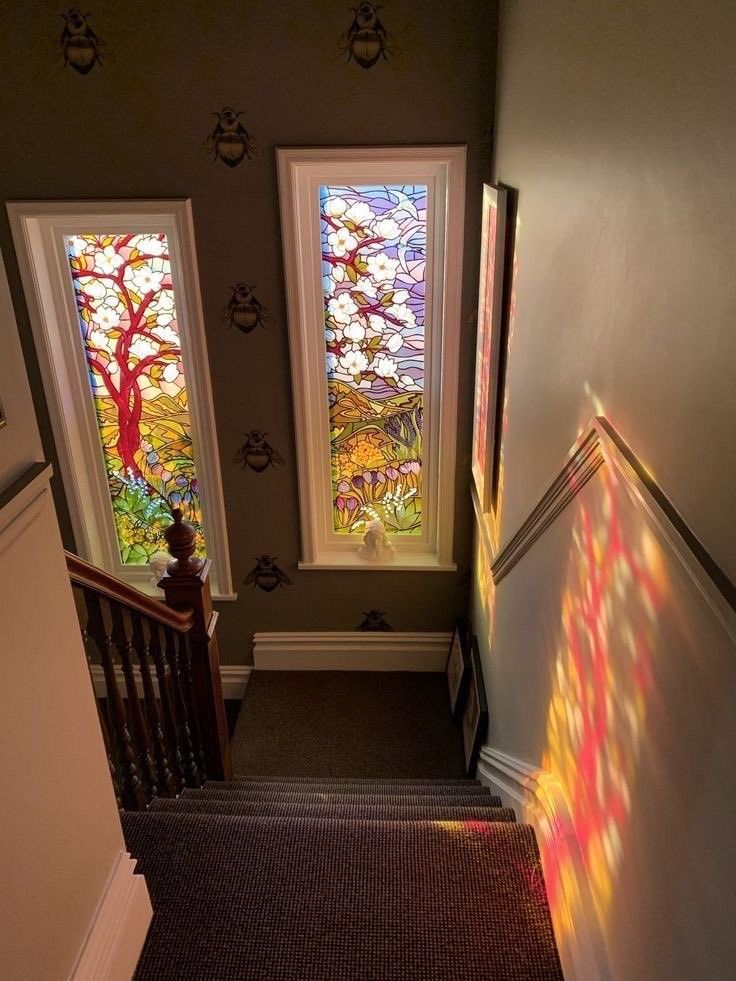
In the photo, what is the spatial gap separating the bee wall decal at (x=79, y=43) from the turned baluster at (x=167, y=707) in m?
2.13

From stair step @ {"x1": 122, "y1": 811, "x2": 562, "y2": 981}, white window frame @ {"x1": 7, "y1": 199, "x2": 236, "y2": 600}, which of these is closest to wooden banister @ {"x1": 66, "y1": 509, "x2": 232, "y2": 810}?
stair step @ {"x1": 122, "y1": 811, "x2": 562, "y2": 981}

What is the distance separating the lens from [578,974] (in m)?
1.45

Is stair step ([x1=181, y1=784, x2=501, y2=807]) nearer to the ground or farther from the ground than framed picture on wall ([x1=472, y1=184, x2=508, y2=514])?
nearer to the ground

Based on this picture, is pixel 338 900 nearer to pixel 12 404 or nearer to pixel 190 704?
pixel 190 704

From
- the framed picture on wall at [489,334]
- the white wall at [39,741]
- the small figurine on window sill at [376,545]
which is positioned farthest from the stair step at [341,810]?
the small figurine on window sill at [376,545]

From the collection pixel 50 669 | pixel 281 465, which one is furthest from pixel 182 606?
pixel 281 465

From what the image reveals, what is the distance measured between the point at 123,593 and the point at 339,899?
897mm

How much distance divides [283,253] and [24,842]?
2422 mm

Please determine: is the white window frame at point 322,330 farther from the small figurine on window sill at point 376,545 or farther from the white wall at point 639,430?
the white wall at point 639,430

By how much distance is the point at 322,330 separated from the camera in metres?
3.36

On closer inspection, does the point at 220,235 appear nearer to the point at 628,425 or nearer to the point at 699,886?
the point at 628,425

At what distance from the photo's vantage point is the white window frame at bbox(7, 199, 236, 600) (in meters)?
3.00

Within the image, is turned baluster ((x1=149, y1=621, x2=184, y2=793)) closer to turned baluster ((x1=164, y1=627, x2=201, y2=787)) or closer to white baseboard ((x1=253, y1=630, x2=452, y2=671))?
turned baluster ((x1=164, y1=627, x2=201, y2=787))

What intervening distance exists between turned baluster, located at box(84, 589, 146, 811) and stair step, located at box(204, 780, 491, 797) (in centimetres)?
42
